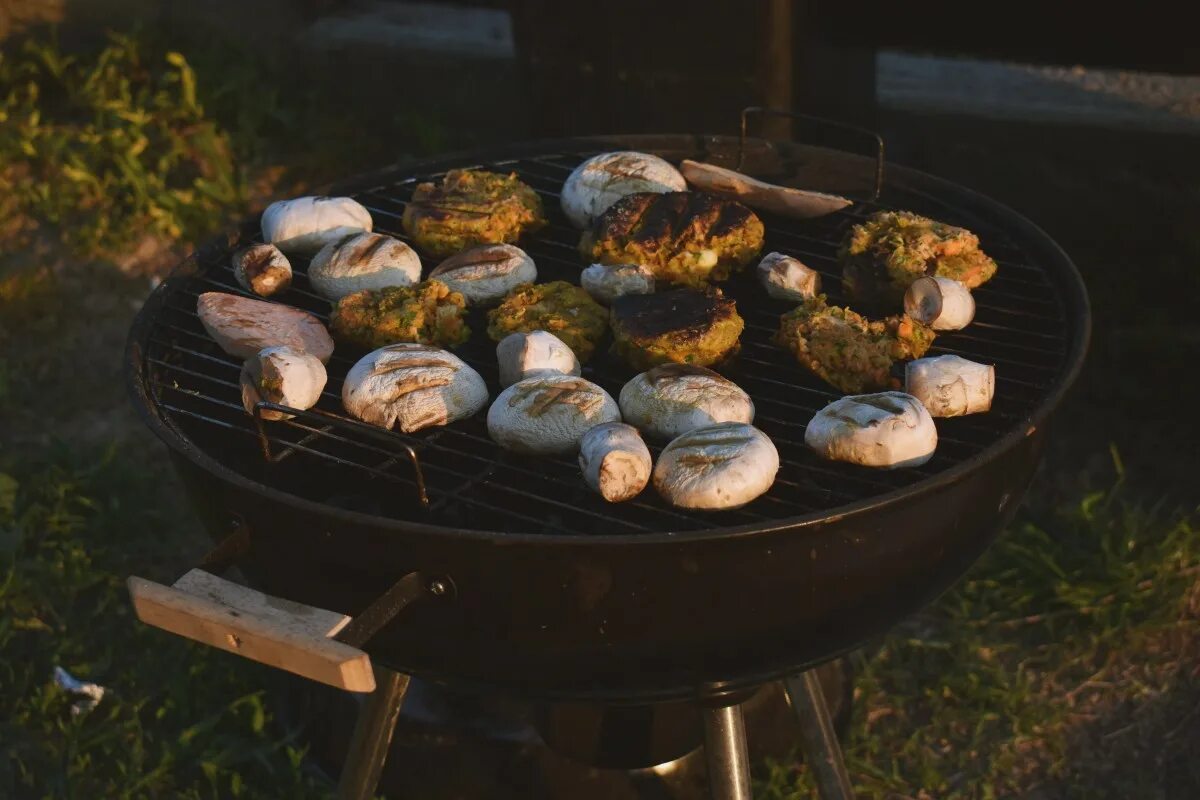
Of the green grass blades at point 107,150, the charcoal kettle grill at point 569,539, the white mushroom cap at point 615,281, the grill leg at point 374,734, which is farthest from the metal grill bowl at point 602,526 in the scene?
the green grass blades at point 107,150

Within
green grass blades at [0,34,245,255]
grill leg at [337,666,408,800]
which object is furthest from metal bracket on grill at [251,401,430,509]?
green grass blades at [0,34,245,255]

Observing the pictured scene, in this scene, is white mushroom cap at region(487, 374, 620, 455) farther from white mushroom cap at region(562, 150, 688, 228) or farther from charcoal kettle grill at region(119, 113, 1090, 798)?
white mushroom cap at region(562, 150, 688, 228)

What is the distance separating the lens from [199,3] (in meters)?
5.58

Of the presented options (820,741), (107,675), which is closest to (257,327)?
(820,741)

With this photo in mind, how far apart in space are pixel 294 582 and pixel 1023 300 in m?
1.34

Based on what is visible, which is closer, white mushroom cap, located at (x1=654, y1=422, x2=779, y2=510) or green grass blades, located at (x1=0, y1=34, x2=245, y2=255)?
white mushroom cap, located at (x1=654, y1=422, x2=779, y2=510)

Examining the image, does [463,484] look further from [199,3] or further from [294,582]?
[199,3]

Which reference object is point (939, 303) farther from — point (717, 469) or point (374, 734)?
point (374, 734)

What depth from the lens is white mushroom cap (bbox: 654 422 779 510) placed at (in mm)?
1851

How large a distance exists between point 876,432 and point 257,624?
89 centimetres

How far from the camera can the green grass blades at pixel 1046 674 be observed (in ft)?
10.4

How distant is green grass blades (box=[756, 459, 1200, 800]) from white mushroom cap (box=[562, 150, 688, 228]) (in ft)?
4.53

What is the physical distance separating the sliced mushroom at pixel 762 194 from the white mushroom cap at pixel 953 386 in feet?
1.92

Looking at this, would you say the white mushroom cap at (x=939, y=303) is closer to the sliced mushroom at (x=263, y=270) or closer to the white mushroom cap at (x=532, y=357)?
the white mushroom cap at (x=532, y=357)
